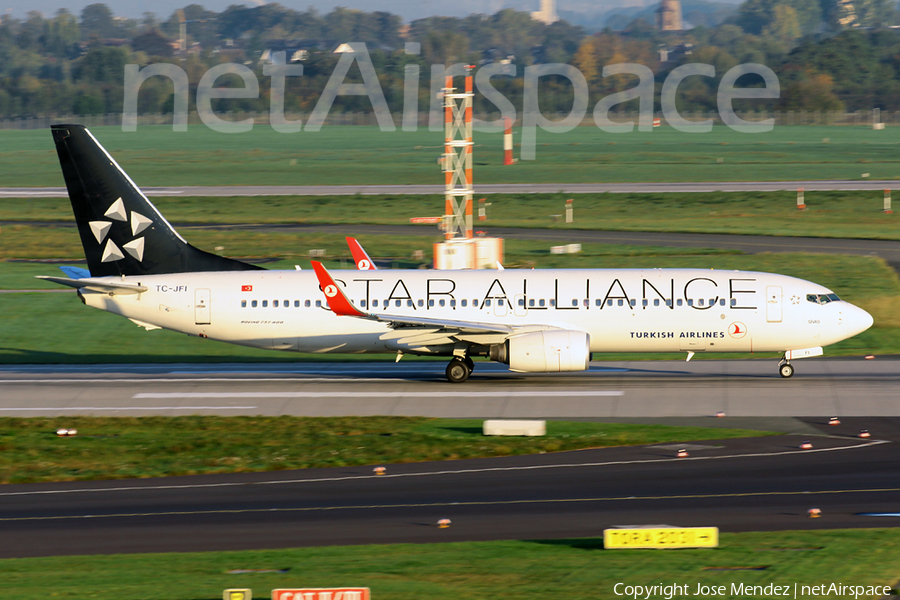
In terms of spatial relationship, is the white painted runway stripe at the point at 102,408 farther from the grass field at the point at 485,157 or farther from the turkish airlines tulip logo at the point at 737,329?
the grass field at the point at 485,157

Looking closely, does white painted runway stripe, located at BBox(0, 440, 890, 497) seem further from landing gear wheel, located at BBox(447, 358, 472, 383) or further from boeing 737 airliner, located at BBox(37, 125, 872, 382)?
landing gear wheel, located at BBox(447, 358, 472, 383)

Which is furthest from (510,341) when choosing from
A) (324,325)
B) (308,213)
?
(308,213)

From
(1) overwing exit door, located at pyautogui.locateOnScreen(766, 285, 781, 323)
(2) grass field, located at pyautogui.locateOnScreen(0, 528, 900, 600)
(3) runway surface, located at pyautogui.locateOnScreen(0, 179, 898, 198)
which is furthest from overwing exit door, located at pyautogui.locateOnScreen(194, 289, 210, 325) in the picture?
(3) runway surface, located at pyautogui.locateOnScreen(0, 179, 898, 198)

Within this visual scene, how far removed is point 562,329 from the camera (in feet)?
122

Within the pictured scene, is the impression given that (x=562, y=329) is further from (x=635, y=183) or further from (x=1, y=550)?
(x=635, y=183)

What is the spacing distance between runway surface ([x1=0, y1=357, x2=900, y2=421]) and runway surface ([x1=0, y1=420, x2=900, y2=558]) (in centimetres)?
548

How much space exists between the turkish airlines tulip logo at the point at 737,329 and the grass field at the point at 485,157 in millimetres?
80709

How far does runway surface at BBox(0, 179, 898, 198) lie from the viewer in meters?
102

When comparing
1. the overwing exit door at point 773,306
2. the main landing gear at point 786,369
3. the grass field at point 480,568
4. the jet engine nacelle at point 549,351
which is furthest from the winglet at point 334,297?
the grass field at point 480,568

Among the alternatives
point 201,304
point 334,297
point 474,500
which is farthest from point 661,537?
point 201,304

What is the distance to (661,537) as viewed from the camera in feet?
65.3

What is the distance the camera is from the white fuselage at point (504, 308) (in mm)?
37469

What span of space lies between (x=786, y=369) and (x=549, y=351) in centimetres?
914

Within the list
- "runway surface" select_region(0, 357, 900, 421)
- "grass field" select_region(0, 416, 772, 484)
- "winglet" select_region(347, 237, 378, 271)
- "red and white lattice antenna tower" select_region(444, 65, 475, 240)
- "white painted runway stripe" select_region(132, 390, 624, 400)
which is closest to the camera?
"grass field" select_region(0, 416, 772, 484)
